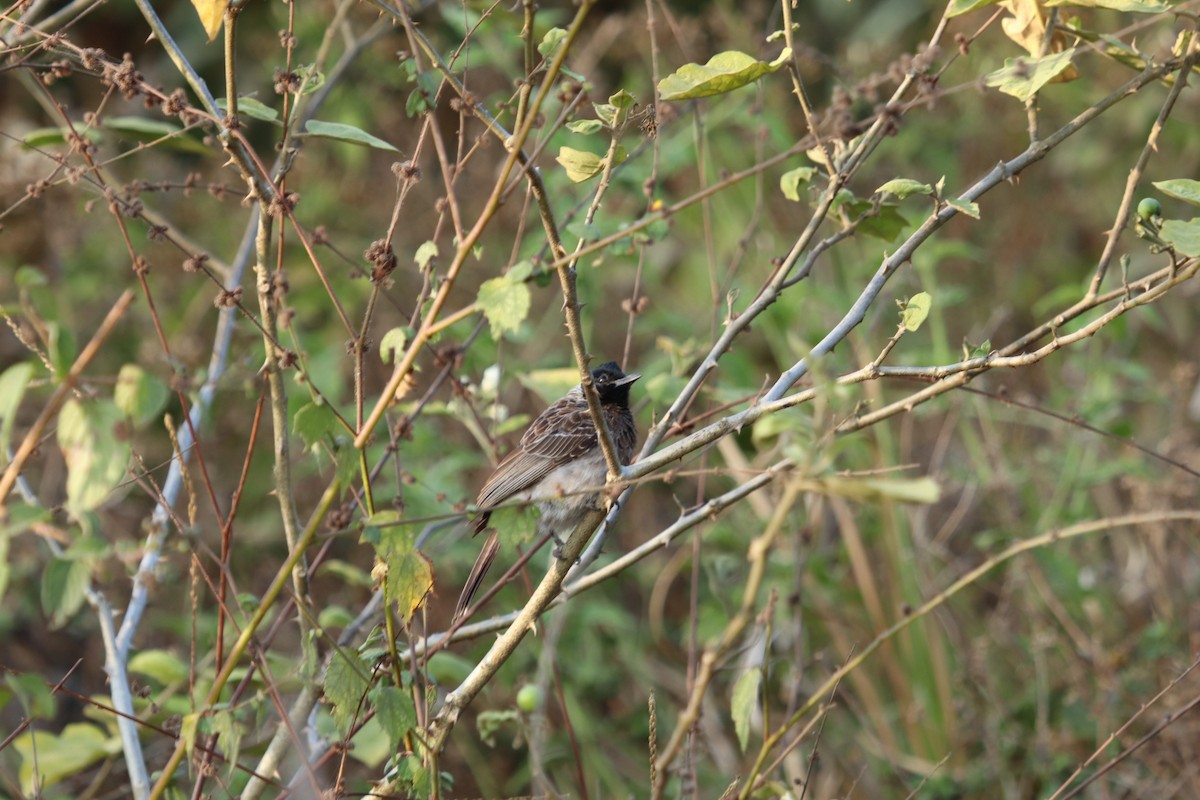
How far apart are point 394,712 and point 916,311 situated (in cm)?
122

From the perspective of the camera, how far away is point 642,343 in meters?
7.64

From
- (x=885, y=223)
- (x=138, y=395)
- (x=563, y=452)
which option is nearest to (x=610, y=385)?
(x=563, y=452)

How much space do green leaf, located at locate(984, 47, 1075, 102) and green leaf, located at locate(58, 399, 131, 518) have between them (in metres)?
1.58

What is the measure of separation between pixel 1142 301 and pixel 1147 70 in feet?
1.62

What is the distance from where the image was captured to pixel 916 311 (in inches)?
92.0

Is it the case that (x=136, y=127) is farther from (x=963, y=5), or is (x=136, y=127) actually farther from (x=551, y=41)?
(x=963, y=5)

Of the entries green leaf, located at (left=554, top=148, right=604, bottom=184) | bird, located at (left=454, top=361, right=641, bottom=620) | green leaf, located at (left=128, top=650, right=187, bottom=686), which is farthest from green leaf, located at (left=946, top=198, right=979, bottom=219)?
green leaf, located at (left=128, top=650, right=187, bottom=686)

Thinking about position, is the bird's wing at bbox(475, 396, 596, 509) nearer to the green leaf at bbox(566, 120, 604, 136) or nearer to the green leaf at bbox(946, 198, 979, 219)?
the green leaf at bbox(566, 120, 604, 136)

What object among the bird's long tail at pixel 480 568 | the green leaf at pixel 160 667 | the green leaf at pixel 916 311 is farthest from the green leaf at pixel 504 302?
the bird's long tail at pixel 480 568

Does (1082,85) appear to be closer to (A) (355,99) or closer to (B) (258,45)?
(A) (355,99)

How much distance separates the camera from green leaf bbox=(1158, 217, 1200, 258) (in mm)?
2076

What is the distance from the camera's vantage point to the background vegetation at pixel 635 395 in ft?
7.16

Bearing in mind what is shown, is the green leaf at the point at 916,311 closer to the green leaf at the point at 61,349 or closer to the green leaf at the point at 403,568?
the green leaf at the point at 403,568

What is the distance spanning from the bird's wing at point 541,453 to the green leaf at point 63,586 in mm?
2156
